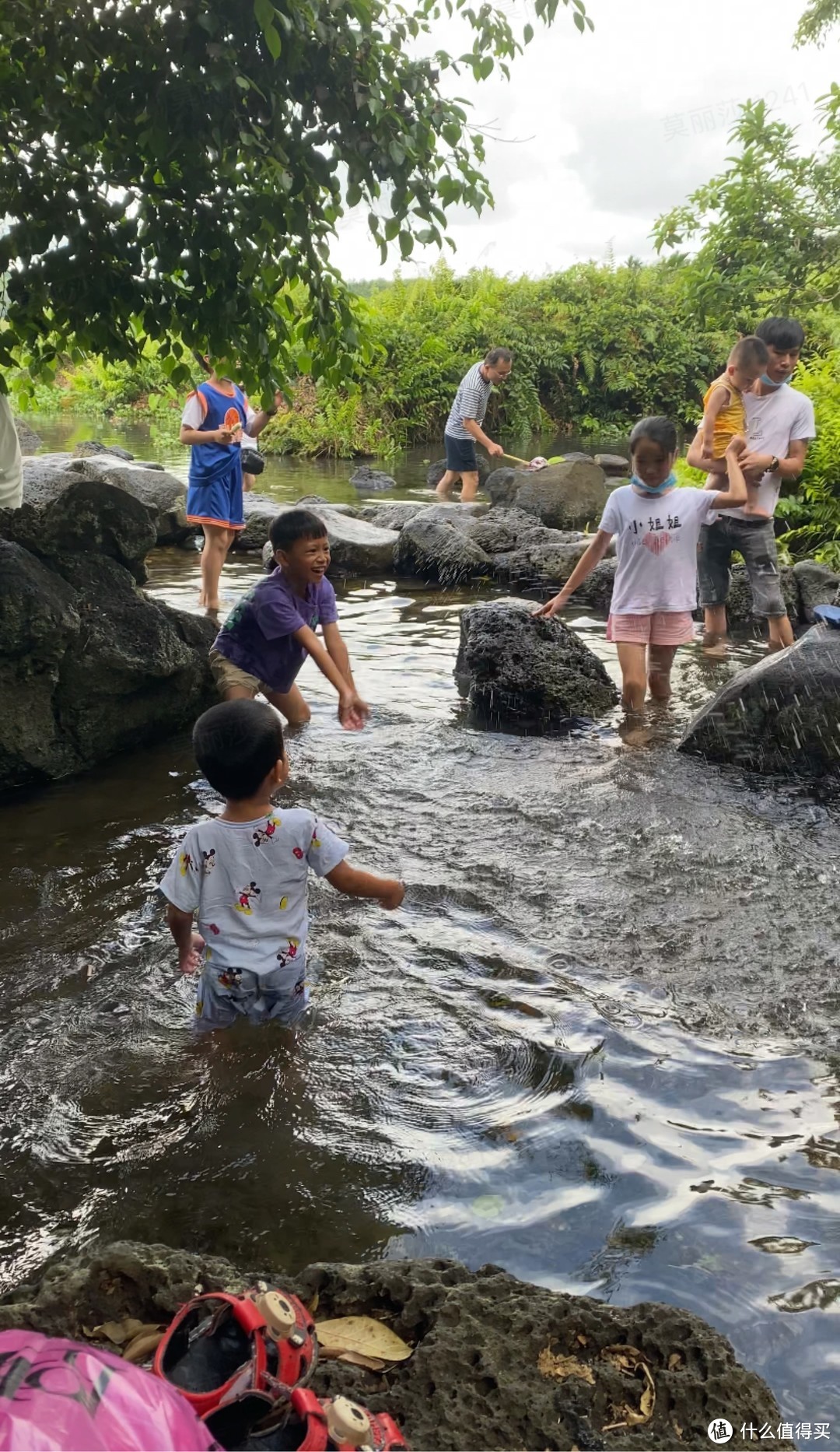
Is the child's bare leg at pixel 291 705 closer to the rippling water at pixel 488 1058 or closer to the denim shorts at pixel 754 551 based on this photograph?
the rippling water at pixel 488 1058

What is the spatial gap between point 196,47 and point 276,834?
102 inches

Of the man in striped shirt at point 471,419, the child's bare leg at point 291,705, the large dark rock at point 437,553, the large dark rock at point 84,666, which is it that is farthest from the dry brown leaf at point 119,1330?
the man in striped shirt at point 471,419

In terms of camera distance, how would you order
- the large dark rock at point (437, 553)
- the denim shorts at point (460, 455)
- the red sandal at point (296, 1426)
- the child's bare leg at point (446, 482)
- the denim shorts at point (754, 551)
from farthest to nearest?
the child's bare leg at point (446, 482) < the denim shorts at point (460, 455) < the large dark rock at point (437, 553) < the denim shorts at point (754, 551) < the red sandal at point (296, 1426)

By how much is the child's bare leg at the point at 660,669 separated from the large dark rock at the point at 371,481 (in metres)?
11.3

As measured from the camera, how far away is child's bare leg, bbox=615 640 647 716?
20.2ft

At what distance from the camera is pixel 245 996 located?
10.5 ft

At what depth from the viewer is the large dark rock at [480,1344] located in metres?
1.76

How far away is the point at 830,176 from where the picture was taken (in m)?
10.4

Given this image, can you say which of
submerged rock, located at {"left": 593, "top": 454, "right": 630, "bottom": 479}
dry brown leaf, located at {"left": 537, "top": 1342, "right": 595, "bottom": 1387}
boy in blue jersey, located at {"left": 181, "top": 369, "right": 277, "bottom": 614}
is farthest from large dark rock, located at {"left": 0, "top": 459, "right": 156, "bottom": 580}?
submerged rock, located at {"left": 593, "top": 454, "right": 630, "bottom": 479}

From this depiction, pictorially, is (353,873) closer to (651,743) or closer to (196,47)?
(196,47)

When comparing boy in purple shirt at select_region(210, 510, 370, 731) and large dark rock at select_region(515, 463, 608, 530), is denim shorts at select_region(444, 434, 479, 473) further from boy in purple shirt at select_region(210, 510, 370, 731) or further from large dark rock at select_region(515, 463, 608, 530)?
boy in purple shirt at select_region(210, 510, 370, 731)

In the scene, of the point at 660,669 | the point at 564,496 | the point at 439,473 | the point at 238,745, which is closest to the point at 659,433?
the point at 660,669

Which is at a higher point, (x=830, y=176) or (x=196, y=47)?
(x=830, y=176)

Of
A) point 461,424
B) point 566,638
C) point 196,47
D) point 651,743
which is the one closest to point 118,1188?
point 196,47
